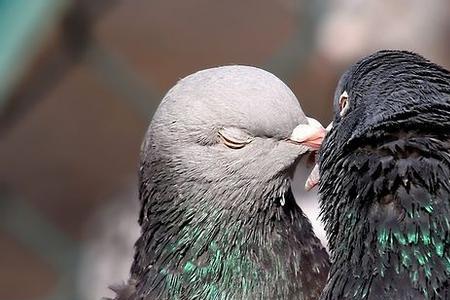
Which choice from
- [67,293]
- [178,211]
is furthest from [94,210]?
[178,211]

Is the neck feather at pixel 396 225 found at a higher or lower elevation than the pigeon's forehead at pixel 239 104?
lower

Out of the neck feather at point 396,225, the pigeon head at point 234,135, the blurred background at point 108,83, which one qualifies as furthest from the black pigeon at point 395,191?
the blurred background at point 108,83

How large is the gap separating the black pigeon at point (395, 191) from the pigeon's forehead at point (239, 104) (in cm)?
36

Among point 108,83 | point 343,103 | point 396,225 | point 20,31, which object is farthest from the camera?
point 108,83

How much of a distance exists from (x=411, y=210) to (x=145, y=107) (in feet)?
17.4

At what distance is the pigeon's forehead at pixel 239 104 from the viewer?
187 inches

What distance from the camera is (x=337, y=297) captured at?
4.28m

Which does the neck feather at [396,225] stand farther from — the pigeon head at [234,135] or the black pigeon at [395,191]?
the pigeon head at [234,135]

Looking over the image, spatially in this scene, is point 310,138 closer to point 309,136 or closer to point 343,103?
point 309,136

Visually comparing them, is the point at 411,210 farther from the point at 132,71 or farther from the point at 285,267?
the point at 132,71

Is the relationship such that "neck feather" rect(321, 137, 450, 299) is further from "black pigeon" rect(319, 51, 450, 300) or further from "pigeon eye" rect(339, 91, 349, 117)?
"pigeon eye" rect(339, 91, 349, 117)

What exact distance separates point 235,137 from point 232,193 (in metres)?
0.19

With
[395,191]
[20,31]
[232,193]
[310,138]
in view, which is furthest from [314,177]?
[20,31]

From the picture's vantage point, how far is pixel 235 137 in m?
4.77
